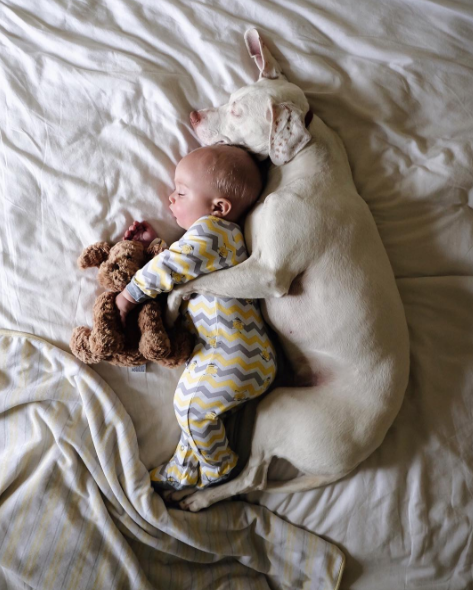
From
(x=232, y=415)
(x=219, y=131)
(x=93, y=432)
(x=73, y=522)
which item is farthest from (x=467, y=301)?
(x=73, y=522)

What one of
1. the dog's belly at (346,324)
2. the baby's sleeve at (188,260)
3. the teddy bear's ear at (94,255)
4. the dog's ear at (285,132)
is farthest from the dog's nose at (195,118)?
the dog's belly at (346,324)

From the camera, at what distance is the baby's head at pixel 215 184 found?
49.9 inches

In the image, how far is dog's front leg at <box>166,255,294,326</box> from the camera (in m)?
1.22

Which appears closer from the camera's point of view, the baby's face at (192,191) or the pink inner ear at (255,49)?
the baby's face at (192,191)

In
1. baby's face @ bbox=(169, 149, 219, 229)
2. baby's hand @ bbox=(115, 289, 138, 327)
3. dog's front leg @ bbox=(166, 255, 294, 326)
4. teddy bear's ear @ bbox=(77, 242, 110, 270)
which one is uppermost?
baby's face @ bbox=(169, 149, 219, 229)

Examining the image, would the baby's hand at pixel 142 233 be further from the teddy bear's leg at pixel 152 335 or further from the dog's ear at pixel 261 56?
the dog's ear at pixel 261 56

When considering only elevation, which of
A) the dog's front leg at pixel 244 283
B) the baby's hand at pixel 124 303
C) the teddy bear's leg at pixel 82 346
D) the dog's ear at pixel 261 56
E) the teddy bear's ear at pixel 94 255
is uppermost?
the dog's ear at pixel 261 56

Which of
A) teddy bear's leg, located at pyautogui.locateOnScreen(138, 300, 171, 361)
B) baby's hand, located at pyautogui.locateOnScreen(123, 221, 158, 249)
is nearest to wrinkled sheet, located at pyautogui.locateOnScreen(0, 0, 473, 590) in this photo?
baby's hand, located at pyautogui.locateOnScreen(123, 221, 158, 249)

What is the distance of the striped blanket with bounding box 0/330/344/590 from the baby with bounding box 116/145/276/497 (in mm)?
144

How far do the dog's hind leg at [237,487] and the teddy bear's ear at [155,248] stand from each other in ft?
2.03

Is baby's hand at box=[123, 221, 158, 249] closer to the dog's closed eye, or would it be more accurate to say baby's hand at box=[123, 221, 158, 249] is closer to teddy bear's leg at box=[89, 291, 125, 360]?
teddy bear's leg at box=[89, 291, 125, 360]

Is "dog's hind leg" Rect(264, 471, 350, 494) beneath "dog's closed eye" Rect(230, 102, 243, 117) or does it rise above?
beneath

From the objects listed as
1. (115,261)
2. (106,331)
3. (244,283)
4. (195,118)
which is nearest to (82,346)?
(106,331)

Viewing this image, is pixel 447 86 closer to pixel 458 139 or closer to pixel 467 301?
pixel 458 139
